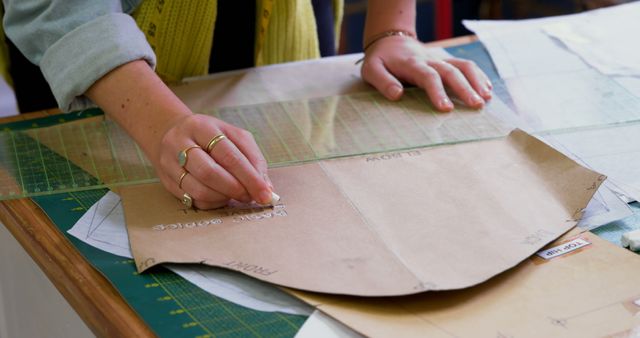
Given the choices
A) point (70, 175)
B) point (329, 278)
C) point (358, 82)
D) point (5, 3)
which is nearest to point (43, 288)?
point (70, 175)

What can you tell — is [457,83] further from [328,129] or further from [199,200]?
[199,200]

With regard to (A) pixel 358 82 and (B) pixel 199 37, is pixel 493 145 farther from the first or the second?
(B) pixel 199 37

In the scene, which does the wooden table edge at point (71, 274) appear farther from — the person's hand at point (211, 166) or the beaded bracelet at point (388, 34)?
the beaded bracelet at point (388, 34)

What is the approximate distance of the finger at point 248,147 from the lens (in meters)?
0.95

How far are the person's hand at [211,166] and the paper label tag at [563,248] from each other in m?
0.29

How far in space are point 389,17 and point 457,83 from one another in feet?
0.64

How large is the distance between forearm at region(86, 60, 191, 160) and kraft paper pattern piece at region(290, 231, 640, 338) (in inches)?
12.0

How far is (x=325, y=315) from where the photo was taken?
750 mm

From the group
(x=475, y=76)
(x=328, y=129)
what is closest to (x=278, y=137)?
(x=328, y=129)

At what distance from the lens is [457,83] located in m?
1.22

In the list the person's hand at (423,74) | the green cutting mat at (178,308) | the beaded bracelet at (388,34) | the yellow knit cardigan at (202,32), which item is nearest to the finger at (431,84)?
the person's hand at (423,74)

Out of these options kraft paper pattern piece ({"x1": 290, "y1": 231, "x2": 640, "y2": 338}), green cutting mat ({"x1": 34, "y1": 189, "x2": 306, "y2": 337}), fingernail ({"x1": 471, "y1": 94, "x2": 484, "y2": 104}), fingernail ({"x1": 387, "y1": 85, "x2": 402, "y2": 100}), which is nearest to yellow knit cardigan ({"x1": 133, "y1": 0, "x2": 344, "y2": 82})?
fingernail ({"x1": 387, "y1": 85, "x2": 402, "y2": 100})

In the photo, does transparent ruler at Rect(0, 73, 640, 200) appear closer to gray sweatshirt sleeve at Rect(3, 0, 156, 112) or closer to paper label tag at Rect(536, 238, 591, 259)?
gray sweatshirt sleeve at Rect(3, 0, 156, 112)

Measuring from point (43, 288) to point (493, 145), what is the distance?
539 mm
